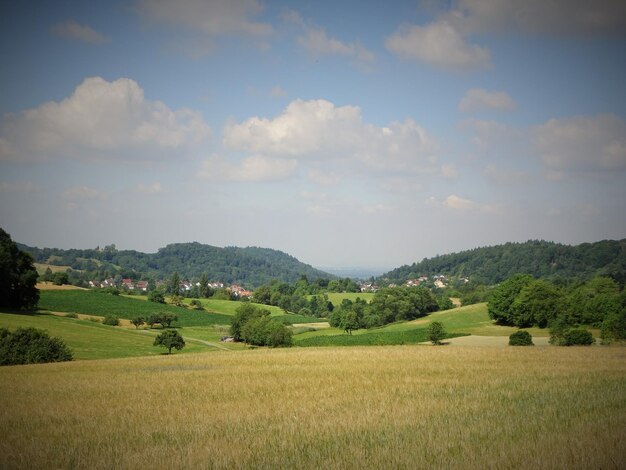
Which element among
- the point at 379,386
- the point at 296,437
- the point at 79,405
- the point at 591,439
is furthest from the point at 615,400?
the point at 79,405

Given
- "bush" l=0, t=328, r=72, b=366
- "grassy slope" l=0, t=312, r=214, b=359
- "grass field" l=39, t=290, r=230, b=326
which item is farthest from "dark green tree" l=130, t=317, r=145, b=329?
"bush" l=0, t=328, r=72, b=366

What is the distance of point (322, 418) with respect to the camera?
16.9 metres

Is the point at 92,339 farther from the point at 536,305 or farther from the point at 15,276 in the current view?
the point at 536,305

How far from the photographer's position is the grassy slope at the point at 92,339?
190 feet

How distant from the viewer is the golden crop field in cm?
1170

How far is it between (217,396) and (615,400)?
16249 millimetres

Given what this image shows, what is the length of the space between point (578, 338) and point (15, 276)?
80.9 meters

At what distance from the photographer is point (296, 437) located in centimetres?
1417

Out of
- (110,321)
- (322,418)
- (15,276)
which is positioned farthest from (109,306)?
(322,418)

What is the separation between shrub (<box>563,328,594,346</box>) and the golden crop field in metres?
22.0

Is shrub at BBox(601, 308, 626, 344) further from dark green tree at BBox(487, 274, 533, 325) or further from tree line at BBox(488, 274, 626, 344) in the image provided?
dark green tree at BBox(487, 274, 533, 325)

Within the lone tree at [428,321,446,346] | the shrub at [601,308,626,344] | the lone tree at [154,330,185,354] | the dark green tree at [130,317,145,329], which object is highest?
the shrub at [601,308,626,344]

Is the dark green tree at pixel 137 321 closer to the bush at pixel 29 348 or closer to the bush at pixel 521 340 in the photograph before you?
the bush at pixel 29 348

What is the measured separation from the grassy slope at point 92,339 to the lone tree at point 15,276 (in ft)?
24.3
